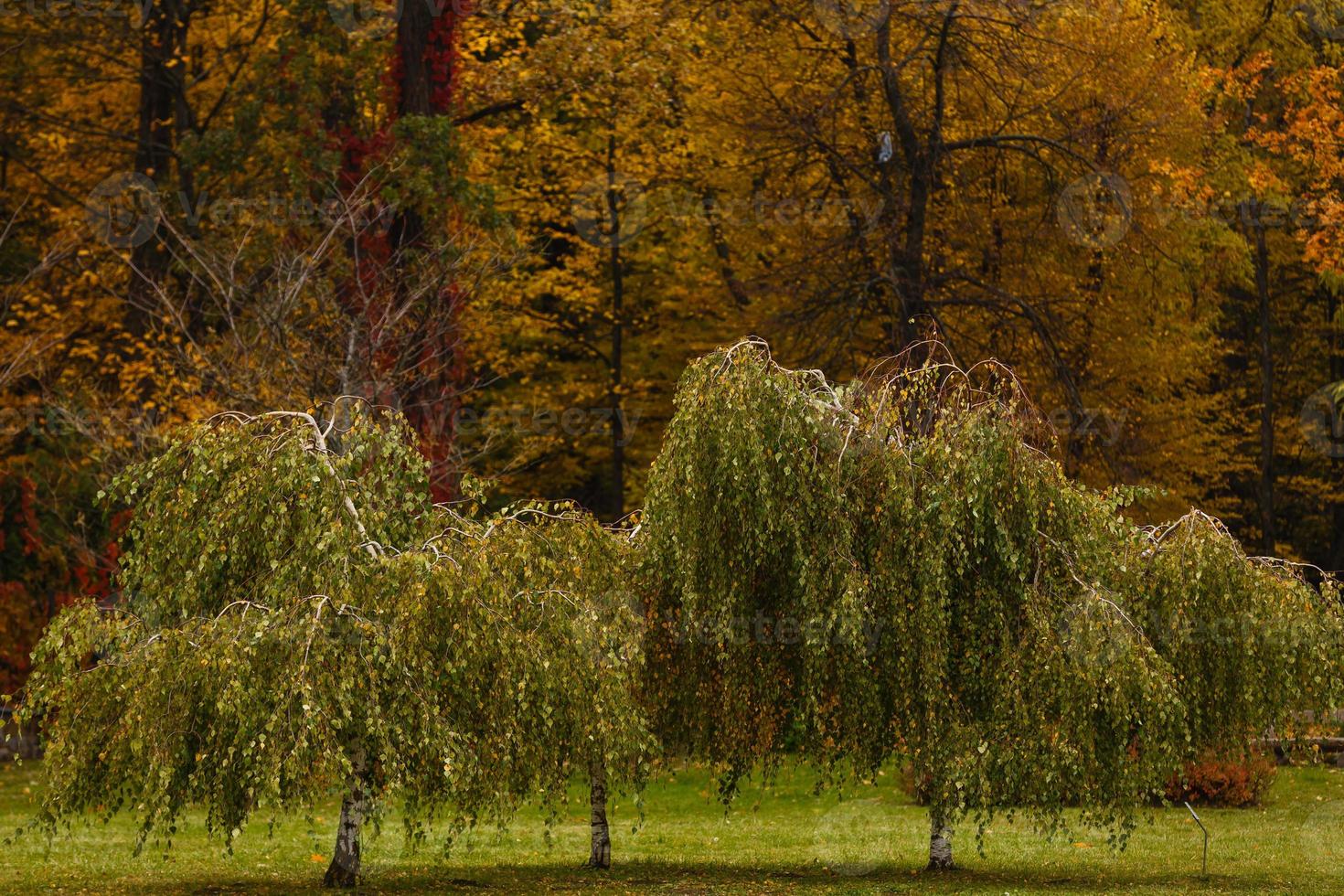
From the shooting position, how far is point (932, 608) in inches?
553

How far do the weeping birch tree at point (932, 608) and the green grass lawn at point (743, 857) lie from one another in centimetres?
118

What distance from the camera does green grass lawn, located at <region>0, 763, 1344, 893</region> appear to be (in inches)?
580

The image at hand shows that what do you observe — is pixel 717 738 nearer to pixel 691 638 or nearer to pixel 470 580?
pixel 691 638

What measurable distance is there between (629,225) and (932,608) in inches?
792

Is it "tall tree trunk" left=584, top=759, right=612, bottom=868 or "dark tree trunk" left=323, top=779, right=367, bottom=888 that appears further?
"tall tree trunk" left=584, top=759, right=612, bottom=868

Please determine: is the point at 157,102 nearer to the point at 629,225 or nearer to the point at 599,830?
the point at 629,225

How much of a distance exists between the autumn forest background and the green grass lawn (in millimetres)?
5027

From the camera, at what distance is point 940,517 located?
14062mm

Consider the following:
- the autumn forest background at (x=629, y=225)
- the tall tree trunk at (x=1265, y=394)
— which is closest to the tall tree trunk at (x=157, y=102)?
the autumn forest background at (x=629, y=225)

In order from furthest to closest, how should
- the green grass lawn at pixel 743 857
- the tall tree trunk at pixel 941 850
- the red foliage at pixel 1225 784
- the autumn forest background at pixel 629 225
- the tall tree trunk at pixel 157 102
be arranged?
the tall tree trunk at pixel 157 102 → the autumn forest background at pixel 629 225 → the red foliage at pixel 1225 784 → the tall tree trunk at pixel 941 850 → the green grass lawn at pixel 743 857

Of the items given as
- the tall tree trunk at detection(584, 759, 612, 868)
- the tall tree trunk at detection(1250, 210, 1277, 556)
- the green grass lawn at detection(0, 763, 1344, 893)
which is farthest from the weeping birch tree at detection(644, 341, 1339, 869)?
the tall tree trunk at detection(1250, 210, 1277, 556)

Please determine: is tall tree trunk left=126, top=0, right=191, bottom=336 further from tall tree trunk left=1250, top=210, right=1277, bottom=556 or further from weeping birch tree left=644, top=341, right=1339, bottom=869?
tall tree trunk left=1250, top=210, right=1277, bottom=556

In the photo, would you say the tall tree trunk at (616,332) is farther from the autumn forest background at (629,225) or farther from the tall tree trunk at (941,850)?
the tall tree trunk at (941,850)

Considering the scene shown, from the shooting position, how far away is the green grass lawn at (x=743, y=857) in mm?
14742
